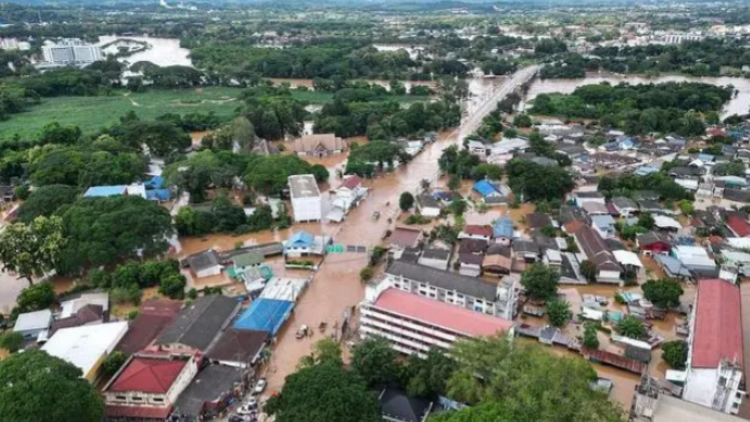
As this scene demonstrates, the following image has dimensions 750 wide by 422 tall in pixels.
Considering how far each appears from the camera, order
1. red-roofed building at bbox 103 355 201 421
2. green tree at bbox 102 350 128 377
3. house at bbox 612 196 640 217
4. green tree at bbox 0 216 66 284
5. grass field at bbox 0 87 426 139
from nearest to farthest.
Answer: red-roofed building at bbox 103 355 201 421 → green tree at bbox 102 350 128 377 → green tree at bbox 0 216 66 284 → house at bbox 612 196 640 217 → grass field at bbox 0 87 426 139

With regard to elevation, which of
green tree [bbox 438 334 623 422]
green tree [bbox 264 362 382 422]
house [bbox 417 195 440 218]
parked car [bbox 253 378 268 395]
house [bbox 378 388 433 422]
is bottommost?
parked car [bbox 253 378 268 395]

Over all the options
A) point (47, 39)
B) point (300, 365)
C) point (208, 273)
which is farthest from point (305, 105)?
point (47, 39)

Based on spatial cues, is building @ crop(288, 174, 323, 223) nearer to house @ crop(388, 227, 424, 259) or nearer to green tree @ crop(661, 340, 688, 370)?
house @ crop(388, 227, 424, 259)

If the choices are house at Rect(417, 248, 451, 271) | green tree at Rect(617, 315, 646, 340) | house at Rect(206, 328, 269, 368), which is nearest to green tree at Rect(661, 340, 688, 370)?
green tree at Rect(617, 315, 646, 340)

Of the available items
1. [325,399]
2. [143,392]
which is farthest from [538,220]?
[143,392]

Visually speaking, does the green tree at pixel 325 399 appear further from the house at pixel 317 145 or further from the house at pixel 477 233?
the house at pixel 317 145

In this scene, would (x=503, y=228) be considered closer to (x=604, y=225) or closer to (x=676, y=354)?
(x=604, y=225)

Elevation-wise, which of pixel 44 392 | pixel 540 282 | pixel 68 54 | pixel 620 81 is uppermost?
pixel 68 54
